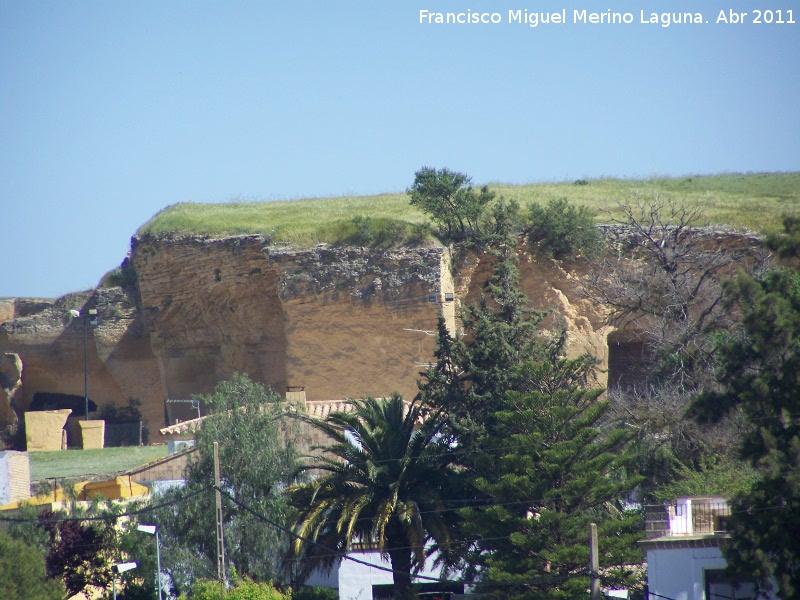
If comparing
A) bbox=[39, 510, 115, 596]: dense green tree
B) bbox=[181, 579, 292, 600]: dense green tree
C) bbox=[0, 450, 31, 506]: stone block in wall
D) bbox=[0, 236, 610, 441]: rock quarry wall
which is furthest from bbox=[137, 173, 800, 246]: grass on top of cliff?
bbox=[181, 579, 292, 600]: dense green tree

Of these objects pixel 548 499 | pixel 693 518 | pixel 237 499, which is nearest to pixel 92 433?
pixel 237 499

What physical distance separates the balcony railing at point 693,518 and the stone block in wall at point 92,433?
1996 centimetres

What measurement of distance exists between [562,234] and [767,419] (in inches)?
576

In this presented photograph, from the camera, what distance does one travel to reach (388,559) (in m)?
21.4

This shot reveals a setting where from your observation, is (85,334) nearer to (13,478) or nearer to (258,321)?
(258,321)

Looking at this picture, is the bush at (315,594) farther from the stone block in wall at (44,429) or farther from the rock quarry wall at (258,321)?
the stone block in wall at (44,429)

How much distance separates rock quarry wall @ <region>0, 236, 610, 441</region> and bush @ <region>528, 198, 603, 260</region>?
1.49 feet

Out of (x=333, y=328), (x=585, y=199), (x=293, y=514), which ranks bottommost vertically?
(x=293, y=514)

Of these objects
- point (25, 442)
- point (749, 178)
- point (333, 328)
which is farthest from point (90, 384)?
point (749, 178)

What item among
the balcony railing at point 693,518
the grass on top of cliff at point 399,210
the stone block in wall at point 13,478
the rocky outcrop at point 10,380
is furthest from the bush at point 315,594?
the rocky outcrop at point 10,380

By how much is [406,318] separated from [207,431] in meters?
8.78

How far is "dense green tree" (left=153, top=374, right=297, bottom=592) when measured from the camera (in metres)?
21.2

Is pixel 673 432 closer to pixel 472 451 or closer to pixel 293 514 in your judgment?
pixel 472 451

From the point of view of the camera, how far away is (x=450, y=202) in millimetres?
31328
